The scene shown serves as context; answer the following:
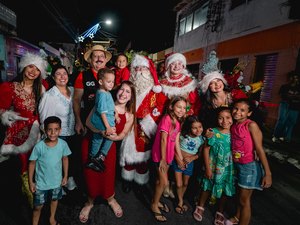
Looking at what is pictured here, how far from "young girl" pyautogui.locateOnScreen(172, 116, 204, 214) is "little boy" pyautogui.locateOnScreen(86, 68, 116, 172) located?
3.48 ft

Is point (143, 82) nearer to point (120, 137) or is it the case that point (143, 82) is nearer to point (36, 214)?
point (120, 137)

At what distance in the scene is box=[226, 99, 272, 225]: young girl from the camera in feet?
7.97

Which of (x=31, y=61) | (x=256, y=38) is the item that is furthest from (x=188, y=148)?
(x=256, y=38)

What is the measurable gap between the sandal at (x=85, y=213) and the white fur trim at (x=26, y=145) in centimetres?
111

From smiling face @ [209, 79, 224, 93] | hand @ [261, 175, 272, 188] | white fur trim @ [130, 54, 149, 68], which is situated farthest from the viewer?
white fur trim @ [130, 54, 149, 68]

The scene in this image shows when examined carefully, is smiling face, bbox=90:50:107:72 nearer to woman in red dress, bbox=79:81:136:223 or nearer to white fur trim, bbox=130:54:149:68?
white fur trim, bbox=130:54:149:68

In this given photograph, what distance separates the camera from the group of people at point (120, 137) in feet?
8.02

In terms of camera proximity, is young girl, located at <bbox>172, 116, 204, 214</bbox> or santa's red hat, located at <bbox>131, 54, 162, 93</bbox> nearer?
young girl, located at <bbox>172, 116, 204, 214</bbox>

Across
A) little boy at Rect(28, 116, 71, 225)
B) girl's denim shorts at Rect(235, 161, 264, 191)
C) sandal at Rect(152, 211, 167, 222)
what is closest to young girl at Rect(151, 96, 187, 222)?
sandal at Rect(152, 211, 167, 222)

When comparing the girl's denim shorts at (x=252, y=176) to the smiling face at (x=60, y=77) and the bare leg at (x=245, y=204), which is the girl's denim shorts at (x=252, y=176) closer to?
the bare leg at (x=245, y=204)

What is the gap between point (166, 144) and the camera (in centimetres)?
271

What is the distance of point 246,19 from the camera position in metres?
10.0

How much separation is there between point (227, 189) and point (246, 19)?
10024 millimetres

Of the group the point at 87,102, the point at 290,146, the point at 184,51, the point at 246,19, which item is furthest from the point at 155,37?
the point at 87,102
